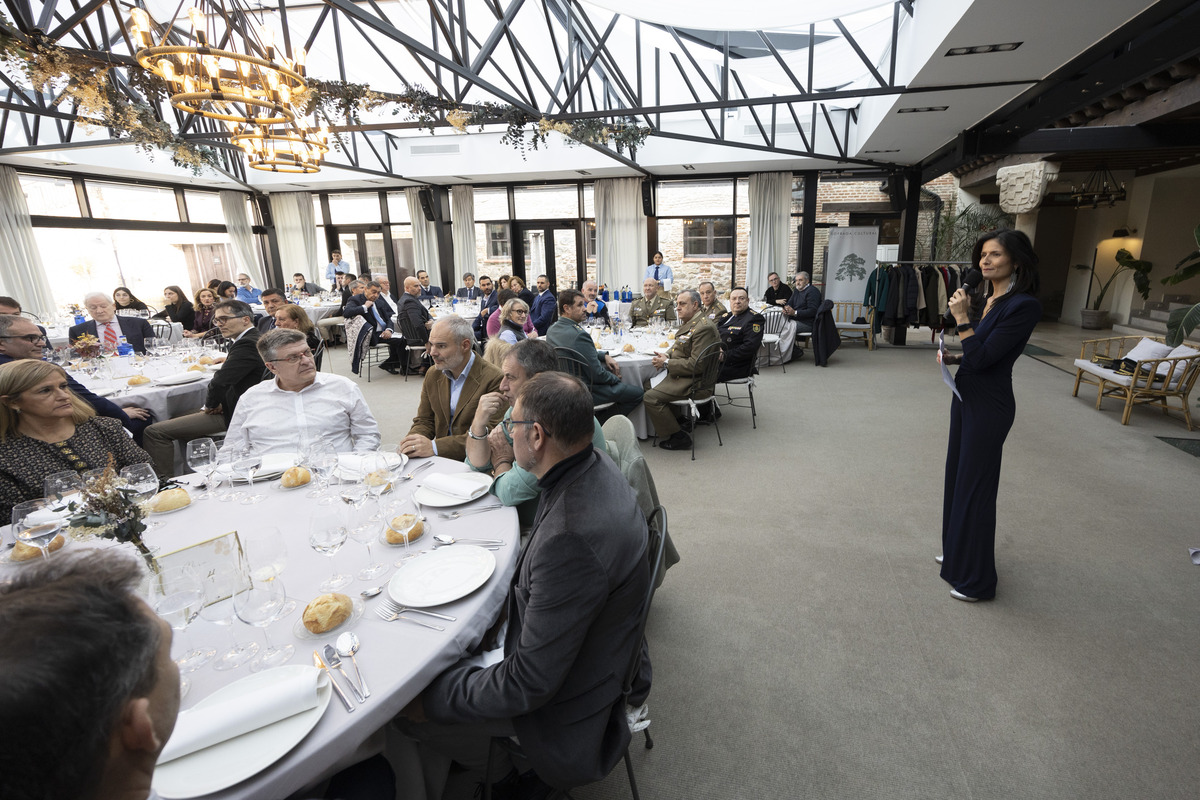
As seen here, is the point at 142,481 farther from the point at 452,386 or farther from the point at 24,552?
the point at 452,386

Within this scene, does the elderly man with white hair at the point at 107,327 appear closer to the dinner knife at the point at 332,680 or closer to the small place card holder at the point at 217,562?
the small place card holder at the point at 217,562

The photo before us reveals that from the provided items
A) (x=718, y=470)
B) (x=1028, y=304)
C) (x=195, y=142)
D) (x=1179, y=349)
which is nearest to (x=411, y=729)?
(x=1028, y=304)

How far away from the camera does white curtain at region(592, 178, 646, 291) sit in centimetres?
1245

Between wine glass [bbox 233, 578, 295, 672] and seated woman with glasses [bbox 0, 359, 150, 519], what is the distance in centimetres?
135

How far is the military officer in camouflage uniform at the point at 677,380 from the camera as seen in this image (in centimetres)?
501

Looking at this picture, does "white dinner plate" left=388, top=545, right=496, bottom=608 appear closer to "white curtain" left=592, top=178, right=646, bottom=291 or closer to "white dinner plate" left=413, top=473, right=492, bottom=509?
"white dinner plate" left=413, top=473, right=492, bottom=509

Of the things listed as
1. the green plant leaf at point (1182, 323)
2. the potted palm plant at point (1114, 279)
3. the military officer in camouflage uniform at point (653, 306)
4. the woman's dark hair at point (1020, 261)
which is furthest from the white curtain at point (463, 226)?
the potted palm plant at point (1114, 279)

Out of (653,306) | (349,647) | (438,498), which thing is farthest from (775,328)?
(349,647)

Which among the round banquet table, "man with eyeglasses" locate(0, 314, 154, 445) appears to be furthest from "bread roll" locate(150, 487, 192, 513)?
"man with eyeglasses" locate(0, 314, 154, 445)

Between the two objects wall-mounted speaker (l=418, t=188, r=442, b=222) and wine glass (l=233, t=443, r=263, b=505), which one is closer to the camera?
wine glass (l=233, t=443, r=263, b=505)

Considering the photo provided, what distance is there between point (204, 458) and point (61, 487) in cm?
51

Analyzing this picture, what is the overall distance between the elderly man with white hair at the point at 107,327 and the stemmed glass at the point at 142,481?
14.9ft

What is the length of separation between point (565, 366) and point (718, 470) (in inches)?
61.3

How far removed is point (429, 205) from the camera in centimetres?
1344
